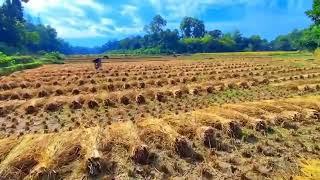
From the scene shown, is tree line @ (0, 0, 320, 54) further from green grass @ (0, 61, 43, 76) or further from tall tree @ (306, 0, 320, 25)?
green grass @ (0, 61, 43, 76)

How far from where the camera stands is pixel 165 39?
12925 centimetres

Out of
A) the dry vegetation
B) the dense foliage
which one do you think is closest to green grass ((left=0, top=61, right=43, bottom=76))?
the dry vegetation

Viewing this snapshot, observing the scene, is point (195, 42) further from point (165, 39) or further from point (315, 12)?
point (315, 12)

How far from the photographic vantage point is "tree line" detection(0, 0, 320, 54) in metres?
74.6

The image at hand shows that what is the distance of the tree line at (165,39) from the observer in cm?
7456

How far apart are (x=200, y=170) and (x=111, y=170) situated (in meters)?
1.81

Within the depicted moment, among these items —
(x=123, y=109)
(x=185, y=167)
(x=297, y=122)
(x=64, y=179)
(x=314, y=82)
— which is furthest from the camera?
(x=314, y=82)

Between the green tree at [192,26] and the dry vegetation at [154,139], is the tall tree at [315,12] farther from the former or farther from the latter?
the green tree at [192,26]

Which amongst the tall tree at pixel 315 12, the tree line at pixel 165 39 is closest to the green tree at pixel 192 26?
the tree line at pixel 165 39

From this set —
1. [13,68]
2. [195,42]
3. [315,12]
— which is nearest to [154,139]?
[13,68]

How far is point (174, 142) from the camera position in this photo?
36.4 ft

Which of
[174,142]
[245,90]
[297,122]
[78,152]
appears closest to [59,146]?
[78,152]

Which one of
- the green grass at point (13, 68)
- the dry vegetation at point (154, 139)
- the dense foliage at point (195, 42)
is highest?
the dry vegetation at point (154, 139)

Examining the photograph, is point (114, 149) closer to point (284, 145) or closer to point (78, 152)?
point (78, 152)
